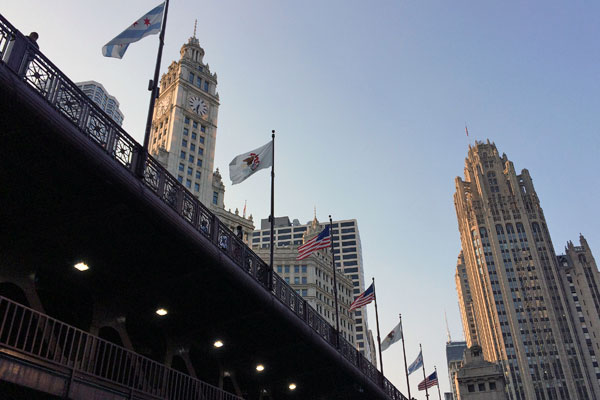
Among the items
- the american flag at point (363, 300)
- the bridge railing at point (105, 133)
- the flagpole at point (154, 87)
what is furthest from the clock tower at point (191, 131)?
the bridge railing at point (105, 133)

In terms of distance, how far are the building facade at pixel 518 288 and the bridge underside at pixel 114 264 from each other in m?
130

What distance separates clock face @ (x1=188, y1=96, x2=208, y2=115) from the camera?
106938 mm

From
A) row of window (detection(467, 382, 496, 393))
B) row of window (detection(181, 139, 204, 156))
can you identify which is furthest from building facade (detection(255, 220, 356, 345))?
row of window (detection(467, 382, 496, 393))

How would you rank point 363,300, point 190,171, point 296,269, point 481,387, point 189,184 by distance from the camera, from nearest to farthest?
point 363,300
point 481,387
point 189,184
point 190,171
point 296,269

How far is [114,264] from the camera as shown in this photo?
16172 millimetres

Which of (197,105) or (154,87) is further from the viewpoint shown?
(197,105)

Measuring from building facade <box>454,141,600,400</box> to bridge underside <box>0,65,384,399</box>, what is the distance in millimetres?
130429

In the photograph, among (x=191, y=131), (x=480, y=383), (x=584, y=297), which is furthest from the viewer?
(x=584, y=297)

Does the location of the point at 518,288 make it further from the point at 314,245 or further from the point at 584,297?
the point at 314,245

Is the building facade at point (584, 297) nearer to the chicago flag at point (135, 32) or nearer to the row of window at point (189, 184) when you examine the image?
the row of window at point (189, 184)

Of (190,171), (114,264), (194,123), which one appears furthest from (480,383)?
(194,123)

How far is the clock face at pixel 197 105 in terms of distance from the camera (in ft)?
351

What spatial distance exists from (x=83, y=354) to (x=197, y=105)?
97223mm

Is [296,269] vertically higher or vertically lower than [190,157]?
lower
